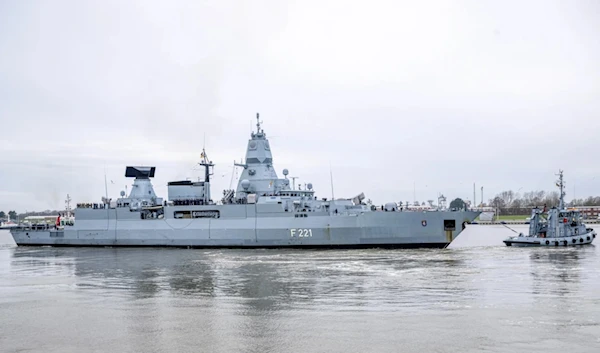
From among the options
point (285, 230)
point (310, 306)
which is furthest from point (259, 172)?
point (310, 306)

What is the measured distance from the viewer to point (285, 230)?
33312 millimetres

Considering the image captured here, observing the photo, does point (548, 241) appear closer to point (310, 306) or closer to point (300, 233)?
point (300, 233)

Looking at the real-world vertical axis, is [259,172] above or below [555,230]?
above

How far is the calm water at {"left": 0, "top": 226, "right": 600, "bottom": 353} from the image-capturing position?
11.1 metres

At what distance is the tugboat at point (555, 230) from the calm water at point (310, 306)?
8005 millimetres

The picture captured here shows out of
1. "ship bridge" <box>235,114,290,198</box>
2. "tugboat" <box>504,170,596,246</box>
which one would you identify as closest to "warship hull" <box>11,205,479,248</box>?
"ship bridge" <box>235,114,290,198</box>

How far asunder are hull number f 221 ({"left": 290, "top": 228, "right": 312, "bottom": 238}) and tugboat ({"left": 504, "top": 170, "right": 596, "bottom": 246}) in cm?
1221

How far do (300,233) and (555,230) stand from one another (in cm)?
1573

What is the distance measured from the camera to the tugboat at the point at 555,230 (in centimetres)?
3419

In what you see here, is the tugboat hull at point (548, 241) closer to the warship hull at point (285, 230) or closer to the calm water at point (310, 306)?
the warship hull at point (285, 230)

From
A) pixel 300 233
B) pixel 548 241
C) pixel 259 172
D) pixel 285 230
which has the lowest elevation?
pixel 548 241

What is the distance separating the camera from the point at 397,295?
1600 cm

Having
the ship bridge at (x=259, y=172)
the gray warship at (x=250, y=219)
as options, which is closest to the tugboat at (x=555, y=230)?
the gray warship at (x=250, y=219)

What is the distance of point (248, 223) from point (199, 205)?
4286 mm
